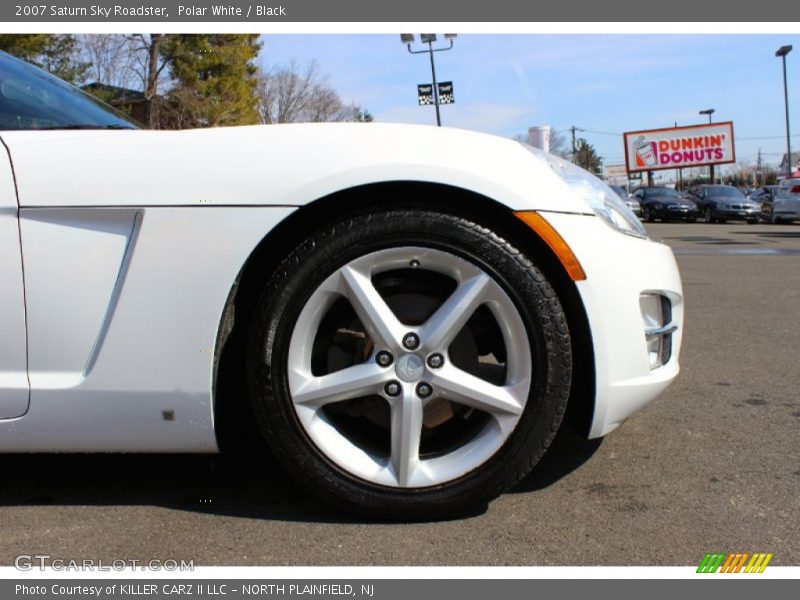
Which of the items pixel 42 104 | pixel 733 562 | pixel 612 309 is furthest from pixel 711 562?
pixel 42 104

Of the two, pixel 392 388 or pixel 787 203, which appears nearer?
pixel 392 388

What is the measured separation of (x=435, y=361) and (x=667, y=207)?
27.2 meters

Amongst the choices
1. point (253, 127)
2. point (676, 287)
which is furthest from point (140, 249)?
point (676, 287)

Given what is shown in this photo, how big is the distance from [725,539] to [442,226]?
1203 millimetres

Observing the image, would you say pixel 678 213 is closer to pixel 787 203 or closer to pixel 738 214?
pixel 738 214

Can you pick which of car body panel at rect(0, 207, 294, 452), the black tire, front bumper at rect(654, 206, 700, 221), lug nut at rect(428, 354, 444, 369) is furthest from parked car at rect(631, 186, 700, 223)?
car body panel at rect(0, 207, 294, 452)

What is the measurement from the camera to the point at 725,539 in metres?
1.98

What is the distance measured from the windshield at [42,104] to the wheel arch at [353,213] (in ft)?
3.05

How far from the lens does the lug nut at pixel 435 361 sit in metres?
2.06

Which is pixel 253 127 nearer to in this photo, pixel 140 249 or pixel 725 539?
pixel 140 249

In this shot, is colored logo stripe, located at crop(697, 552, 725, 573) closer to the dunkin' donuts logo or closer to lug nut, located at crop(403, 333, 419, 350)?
lug nut, located at crop(403, 333, 419, 350)

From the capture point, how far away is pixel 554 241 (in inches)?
81.3

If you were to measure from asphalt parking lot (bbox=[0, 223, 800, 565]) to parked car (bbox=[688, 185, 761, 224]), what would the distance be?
80.2 ft

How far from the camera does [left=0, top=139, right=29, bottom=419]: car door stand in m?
2.00
